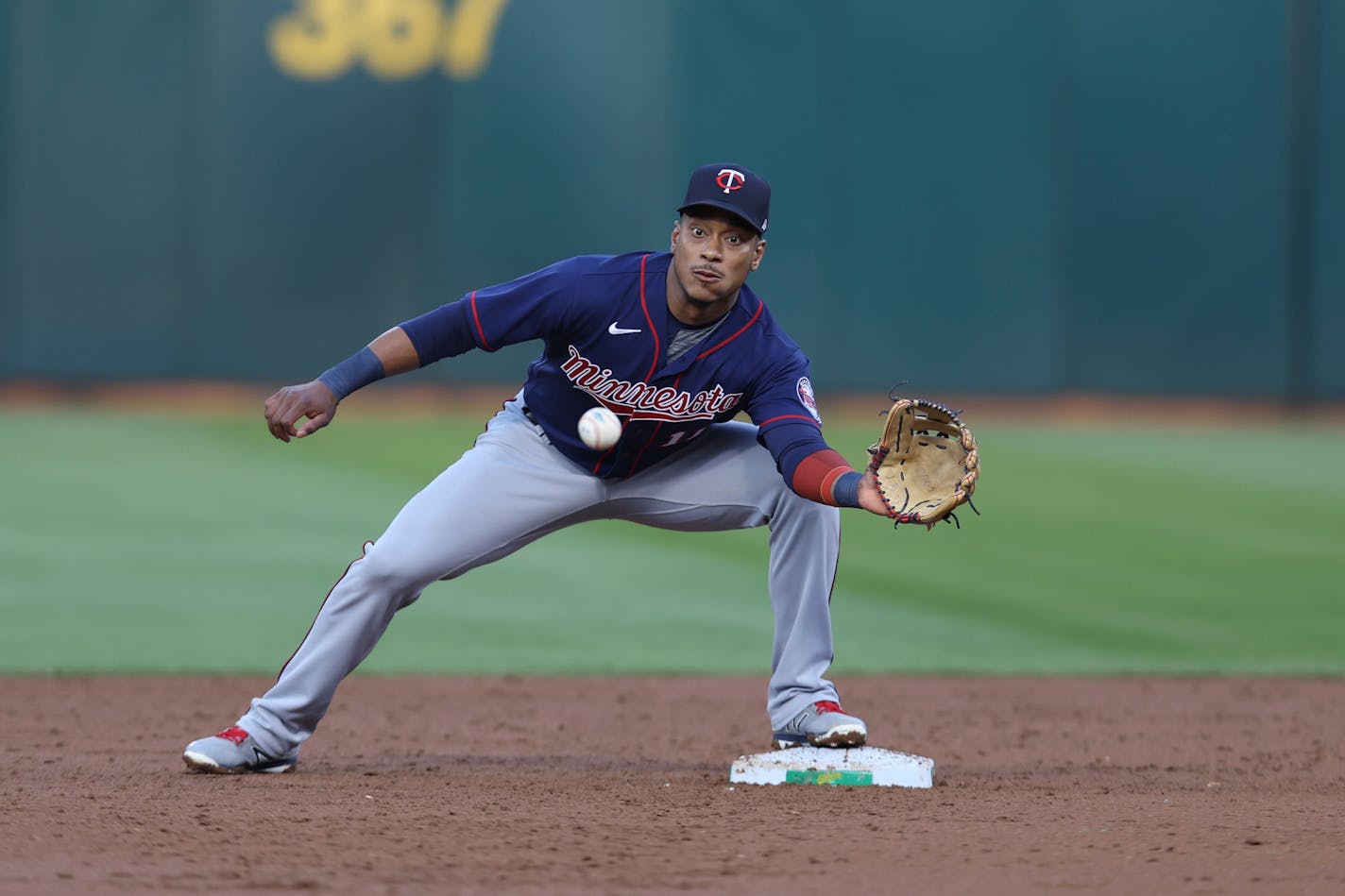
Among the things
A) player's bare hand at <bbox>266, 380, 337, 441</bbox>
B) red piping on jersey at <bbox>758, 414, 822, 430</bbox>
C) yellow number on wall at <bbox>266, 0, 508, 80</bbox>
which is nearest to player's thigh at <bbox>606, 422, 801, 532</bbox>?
red piping on jersey at <bbox>758, 414, 822, 430</bbox>

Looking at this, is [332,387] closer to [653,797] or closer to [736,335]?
[736,335]

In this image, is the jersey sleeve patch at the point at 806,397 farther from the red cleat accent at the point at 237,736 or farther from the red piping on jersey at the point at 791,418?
the red cleat accent at the point at 237,736

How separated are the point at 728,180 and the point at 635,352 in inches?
18.4

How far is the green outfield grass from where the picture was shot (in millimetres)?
6961

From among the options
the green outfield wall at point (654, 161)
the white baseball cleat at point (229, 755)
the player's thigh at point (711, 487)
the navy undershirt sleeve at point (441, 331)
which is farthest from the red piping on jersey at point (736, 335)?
the green outfield wall at point (654, 161)

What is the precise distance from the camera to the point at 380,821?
12.1 feet

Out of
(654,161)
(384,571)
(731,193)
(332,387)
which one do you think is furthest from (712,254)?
(654,161)

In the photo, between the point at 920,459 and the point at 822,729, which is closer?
the point at 920,459

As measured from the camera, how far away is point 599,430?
13.8 ft

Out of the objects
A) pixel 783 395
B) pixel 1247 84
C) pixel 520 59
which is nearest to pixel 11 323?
pixel 520 59

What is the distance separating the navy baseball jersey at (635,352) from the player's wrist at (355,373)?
0.11 metres

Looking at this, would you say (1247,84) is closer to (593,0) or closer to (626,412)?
(593,0)

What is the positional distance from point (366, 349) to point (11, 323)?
34.0 feet

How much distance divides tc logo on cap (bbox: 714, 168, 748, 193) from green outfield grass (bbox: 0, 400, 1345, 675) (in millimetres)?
2764
